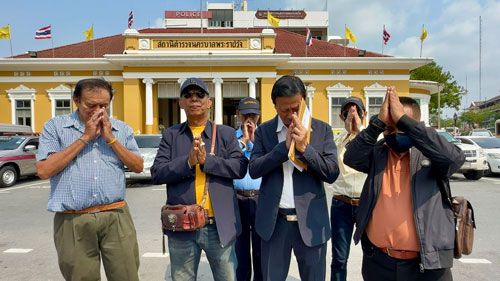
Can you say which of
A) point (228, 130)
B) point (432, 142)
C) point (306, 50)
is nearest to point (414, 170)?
point (432, 142)

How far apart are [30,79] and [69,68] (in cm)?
291

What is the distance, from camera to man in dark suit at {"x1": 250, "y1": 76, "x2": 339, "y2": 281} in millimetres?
2363

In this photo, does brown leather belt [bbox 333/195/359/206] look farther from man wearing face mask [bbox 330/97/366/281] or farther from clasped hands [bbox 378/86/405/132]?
clasped hands [bbox 378/86/405/132]

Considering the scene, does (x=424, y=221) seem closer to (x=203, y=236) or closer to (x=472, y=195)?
(x=203, y=236)

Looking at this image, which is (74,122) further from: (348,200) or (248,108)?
(348,200)

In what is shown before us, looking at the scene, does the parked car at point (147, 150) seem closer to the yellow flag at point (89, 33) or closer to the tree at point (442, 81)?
the yellow flag at point (89, 33)

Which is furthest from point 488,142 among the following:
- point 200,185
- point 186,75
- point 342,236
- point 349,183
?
point 186,75

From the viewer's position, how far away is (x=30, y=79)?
24.2 m

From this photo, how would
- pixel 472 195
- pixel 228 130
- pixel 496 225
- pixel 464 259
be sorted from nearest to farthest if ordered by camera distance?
pixel 228 130, pixel 464 259, pixel 496 225, pixel 472 195

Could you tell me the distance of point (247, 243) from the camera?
352 centimetres

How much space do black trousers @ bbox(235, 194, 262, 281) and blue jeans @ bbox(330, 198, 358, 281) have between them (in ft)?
2.35

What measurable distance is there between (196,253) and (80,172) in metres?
1.01

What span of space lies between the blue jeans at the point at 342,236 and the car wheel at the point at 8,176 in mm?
11718

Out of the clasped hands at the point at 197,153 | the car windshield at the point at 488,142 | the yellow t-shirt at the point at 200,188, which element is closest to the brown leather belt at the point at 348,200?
the yellow t-shirt at the point at 200,188
